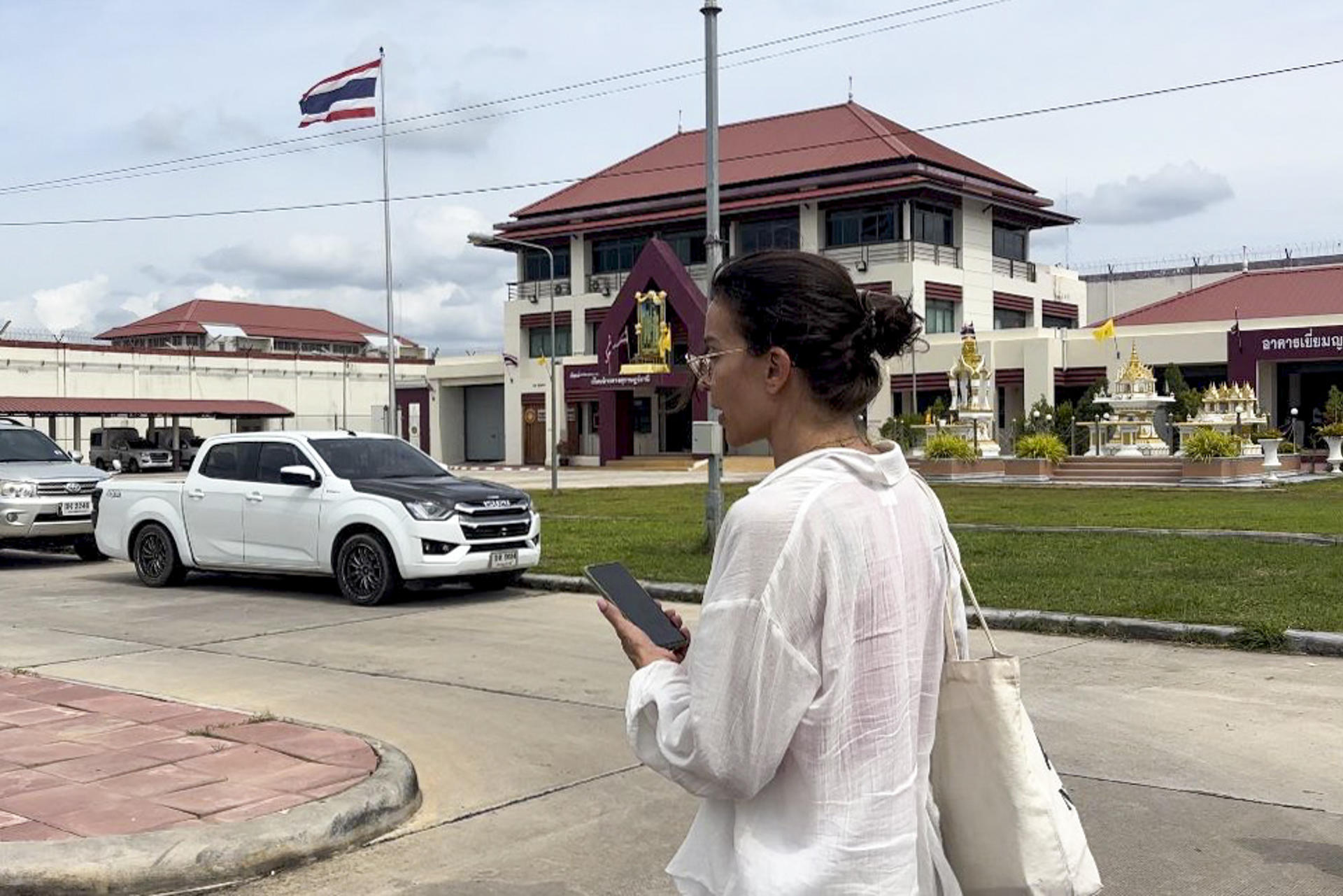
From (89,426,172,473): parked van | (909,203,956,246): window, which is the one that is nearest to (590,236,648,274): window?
(909,203,956,246): window

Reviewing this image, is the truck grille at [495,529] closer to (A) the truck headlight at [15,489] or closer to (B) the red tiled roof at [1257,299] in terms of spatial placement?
(A) the truck headlight at [15,489]

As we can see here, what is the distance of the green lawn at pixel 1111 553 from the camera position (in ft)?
38.8

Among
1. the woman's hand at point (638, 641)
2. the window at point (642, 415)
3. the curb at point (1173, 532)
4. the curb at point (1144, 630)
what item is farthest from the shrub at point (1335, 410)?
the woman's hand at point (638, 641)

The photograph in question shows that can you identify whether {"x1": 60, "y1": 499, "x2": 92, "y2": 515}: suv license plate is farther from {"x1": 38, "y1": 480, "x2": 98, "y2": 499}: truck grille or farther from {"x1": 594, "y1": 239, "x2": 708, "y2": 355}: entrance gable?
{"x1": 594, "y1": 239, "x2": 708, "y2": 355}: entrance gable

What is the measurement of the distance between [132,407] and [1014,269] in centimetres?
3882

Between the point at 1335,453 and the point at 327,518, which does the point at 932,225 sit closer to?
the point at 1335,453

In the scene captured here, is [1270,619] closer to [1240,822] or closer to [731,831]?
[1240,822]

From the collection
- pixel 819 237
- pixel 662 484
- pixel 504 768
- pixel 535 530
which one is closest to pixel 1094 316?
pixel 819 237

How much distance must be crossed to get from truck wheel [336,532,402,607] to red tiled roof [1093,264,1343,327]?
142ft

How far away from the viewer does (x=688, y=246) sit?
62.1 metres

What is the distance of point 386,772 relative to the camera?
6.52 m

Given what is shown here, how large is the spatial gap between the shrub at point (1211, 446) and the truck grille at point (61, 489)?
2593cm

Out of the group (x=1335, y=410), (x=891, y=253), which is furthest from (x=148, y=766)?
(x=891, y=253)

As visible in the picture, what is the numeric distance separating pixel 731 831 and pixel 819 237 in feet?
186
